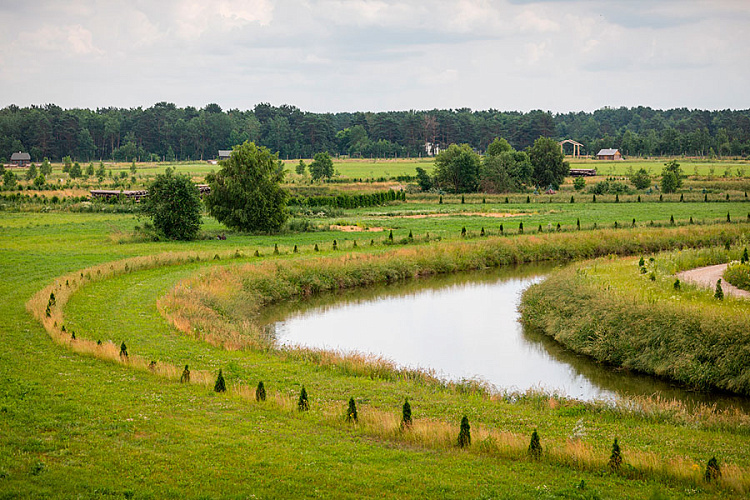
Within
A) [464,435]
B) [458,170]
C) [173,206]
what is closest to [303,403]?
[464,435]

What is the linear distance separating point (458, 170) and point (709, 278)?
6151 cm

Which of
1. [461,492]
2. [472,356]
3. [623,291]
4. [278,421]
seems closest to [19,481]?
[278,421]

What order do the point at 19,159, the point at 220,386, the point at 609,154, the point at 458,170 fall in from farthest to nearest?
the point at 609,154
the point at 19,159
the point at 458,170
the point at 220,386

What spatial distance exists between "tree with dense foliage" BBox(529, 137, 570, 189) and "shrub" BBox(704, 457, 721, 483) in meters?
85.4

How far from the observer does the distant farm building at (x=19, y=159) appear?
5265 inches

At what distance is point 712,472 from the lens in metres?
10.8

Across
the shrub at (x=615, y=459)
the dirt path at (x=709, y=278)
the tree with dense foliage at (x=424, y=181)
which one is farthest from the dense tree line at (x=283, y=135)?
the shrub at (x=615, y=459)

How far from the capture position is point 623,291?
26.4m

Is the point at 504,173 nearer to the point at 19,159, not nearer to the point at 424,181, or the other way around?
the point at 424,181

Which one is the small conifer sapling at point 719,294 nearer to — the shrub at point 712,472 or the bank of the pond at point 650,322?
the bank of the pond at point 650,322

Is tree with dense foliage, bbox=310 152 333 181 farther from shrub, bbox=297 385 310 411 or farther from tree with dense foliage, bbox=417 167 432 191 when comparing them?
shrub, bbox=297 385 310 411

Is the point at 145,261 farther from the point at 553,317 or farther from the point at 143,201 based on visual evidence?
the point at 553,317

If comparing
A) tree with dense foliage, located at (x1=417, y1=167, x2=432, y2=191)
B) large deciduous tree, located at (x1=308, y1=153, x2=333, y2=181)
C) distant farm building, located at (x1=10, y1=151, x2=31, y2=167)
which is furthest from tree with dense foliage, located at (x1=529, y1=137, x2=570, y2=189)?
distant farm building, located at (x1=10, y1=151, x2=31, y2=167)

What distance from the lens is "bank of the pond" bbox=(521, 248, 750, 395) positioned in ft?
66.5
